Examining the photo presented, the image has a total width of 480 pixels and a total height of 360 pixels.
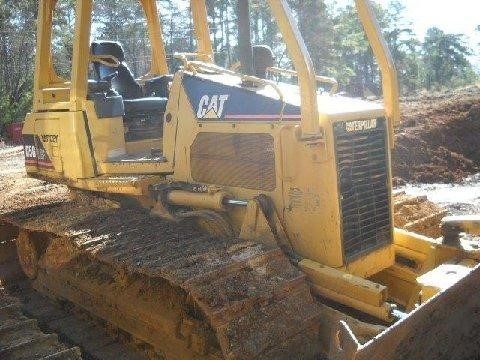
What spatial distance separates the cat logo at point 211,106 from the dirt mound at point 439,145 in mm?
8801

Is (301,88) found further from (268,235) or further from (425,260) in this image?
(425,260)

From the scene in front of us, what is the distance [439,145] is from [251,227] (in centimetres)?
1218

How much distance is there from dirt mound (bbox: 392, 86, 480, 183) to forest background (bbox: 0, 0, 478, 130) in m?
7.16

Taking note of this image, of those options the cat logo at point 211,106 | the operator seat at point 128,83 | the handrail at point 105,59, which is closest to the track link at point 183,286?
the cat logo at point 211,106

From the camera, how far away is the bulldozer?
3.26 meters

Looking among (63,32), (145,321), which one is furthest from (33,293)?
(63,32)

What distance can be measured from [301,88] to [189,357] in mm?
2015

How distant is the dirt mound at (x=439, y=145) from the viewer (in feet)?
42.2

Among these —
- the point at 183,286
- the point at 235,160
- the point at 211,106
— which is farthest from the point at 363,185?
the point at 183,286

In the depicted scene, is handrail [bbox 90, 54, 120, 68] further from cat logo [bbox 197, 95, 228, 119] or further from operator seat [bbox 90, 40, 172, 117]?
cat logo [bbox 197, 95, 228, 119]

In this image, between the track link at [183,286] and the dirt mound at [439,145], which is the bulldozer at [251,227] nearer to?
the track link at [183,286]

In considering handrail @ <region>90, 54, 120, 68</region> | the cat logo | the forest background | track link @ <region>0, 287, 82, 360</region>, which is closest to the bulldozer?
the cat logo

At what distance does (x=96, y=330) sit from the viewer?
15.9 feet

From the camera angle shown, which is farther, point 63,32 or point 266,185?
point 63,32
